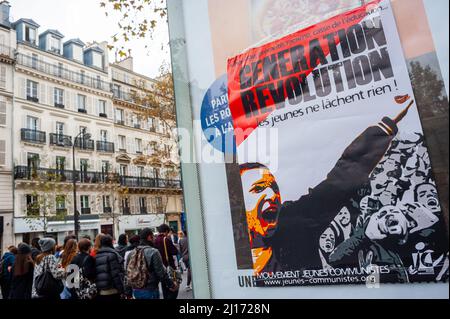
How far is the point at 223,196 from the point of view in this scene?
2.52 m

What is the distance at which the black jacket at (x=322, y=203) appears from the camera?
6.46 ft

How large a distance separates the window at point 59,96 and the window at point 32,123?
8.74 feet

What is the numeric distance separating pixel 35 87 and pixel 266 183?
3411 cm

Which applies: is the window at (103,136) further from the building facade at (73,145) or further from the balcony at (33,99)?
the balcony at (33,99)

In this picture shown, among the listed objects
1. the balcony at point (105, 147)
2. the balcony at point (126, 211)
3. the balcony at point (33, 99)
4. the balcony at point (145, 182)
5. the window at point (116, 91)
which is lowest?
the balcony at point (126, 211)

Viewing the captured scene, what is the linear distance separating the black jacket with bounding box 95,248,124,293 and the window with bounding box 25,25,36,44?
33579 millimetres

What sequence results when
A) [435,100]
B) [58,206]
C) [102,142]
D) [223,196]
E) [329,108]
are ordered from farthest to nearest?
1. [102,142]
2. [58,206]
3. [223,196]
4. [329,108]
5. [435,100]

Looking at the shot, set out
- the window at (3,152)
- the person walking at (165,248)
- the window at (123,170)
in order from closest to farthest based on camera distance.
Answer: the person walking at (165,248) < the window at (3,152) < the window at (123,170)

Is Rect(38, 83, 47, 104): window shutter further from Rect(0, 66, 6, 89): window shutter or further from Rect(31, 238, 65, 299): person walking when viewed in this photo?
Rect(31, 238, 65, 299): person walking

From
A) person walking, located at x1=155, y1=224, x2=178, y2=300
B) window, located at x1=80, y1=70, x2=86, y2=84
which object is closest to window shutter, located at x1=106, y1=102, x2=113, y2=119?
window, located at x1=80, y1=70, x2=86, y2=84

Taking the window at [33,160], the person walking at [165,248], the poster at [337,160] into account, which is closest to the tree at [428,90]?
the poster at [337,160]
